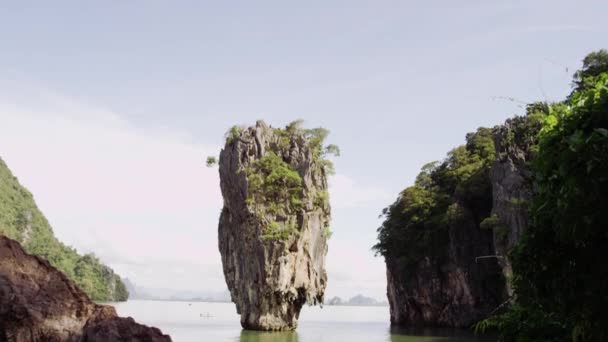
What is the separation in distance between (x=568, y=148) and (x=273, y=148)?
3623cm

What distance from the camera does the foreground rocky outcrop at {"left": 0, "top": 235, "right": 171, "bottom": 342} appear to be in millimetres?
8539

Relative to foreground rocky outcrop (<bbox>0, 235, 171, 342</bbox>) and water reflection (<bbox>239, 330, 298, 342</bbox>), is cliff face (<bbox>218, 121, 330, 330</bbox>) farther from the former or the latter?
foreground rocky outcrop (<bbox>0, 235, 171, 342</bbox>)

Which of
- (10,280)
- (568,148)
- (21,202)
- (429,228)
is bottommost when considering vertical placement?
(10,280)

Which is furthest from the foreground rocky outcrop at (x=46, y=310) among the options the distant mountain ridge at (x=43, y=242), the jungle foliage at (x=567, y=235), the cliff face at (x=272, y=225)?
the distant mountain ridge at (x=43, y=242)

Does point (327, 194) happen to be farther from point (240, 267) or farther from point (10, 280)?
point (10, 280)

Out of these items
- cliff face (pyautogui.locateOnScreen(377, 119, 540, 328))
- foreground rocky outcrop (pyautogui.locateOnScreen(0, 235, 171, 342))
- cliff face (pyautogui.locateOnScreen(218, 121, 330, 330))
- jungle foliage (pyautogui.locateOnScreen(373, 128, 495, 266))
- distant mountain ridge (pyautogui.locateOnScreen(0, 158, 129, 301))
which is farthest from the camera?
distant mountain ridge (pyautogui.locateOnScreen(0, 158, 129, 301))

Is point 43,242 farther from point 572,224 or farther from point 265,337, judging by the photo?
point 572,224

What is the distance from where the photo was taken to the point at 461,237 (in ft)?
138

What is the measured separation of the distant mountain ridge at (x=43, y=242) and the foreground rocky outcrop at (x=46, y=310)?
350 ft

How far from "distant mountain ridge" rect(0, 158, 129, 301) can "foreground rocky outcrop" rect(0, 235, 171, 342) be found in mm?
106777

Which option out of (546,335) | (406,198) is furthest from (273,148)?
(546,335)

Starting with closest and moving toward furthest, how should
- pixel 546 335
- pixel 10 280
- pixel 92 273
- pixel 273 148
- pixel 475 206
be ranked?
pixel 546 335, pixel 10 280, pixel 273 148, pixel 475 206, pixel 92 273

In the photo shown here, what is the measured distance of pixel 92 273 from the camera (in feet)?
408

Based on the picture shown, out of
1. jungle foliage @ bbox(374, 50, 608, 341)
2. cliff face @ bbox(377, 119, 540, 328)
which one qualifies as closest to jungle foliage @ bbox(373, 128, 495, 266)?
cliff face @ bbox(377, 119, 540, 328)
